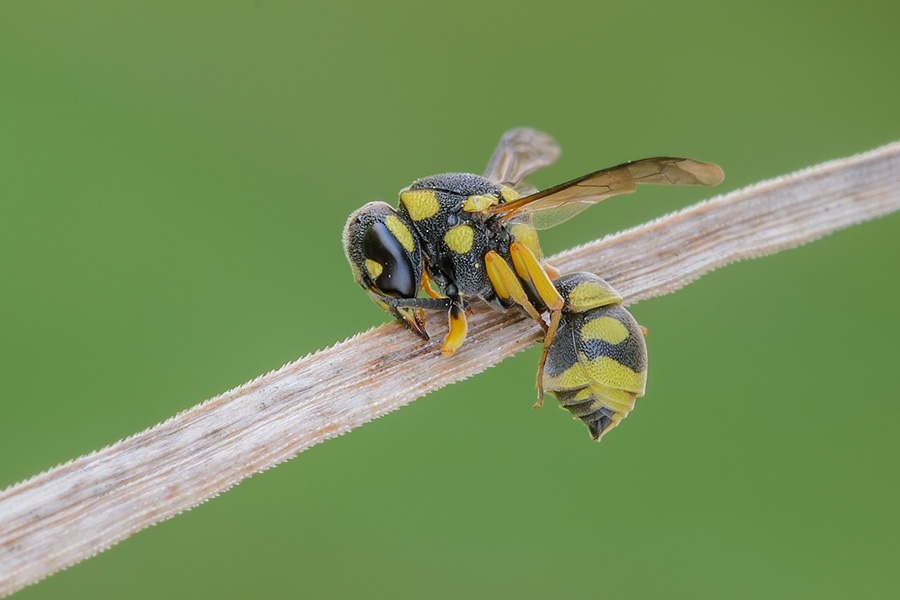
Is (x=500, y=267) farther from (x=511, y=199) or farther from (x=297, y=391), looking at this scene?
(x=297, y=391)

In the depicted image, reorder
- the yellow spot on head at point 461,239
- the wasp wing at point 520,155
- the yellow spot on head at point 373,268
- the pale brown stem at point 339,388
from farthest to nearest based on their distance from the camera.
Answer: the wasp wing at point 520,155
the yellow spot on head at point 461,239
the yellow spot on head at point 373,268
the pale brown stem at point 339,388

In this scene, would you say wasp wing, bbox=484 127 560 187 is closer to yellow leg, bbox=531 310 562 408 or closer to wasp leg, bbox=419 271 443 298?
wasp leg, bbox=419 271 443 298

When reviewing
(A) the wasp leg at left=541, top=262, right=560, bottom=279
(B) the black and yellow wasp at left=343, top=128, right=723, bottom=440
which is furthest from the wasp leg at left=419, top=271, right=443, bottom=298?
(A) the wasp leg at left=541, top=262, right=560, bottom=279

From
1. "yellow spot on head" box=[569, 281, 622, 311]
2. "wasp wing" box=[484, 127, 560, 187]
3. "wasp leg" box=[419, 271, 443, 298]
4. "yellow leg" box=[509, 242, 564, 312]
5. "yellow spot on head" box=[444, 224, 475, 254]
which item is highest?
"wasp wing" box=[484, 127, 560, 187]

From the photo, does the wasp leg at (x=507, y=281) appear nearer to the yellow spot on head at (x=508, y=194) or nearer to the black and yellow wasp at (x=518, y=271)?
the black and yellow wasp at (x=518, y=271)

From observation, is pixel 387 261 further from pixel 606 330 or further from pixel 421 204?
pixel 606 330

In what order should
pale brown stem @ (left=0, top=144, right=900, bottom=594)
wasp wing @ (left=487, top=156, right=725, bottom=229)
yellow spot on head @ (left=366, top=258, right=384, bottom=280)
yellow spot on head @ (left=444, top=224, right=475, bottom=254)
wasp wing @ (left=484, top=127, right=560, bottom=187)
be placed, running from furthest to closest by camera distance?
wasp wing @ (left=484, top=127, right=560, bottom=187) < yellow spot on head @ (left=444, top=224, right=475, bottom=254) < yellow spot on head @ (left=366, top=258, right=384, bottom=280) < wasp wing @ (left=487, top=156, right=725, bottom=229) < pale brown stem @ (left=0, top=144, right=900, bottom=594)

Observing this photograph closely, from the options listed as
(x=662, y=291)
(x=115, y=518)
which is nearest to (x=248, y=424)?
(x=115, y=518)

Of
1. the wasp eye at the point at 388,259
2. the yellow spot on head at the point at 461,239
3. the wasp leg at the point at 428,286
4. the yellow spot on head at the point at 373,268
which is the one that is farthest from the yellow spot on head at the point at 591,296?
the yellow spot on head at the point at 373,268
